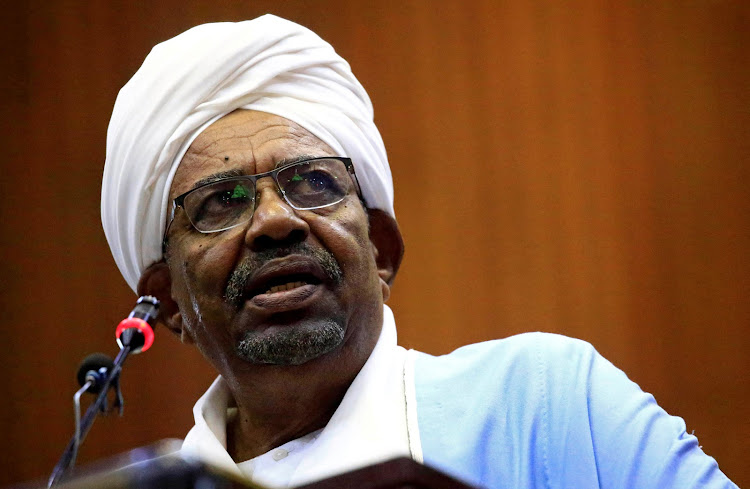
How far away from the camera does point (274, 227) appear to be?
178 cm

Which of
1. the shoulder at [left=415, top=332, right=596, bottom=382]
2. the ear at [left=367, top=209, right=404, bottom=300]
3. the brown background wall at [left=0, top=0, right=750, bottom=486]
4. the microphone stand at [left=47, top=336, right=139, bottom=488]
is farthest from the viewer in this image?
the brown background wall at [left=0, top=0, right=750, bottom=486]

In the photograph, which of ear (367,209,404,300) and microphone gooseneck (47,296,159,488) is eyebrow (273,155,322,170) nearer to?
ear (367,209,404,300)

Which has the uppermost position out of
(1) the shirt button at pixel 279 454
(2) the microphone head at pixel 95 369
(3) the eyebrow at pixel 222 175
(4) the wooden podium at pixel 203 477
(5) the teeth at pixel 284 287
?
(4) the wooden podium at pixel 203 477

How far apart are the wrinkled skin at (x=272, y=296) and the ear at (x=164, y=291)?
0.07 meters

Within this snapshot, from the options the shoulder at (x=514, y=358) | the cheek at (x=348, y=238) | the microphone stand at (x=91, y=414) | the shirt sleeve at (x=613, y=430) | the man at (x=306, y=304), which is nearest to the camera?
the microphone stand at (x=91, y=414)

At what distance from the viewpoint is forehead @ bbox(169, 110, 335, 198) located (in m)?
1.90

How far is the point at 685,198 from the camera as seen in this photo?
2777 mm

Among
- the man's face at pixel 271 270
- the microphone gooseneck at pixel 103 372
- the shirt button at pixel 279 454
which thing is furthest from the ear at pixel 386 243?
the microphone gooseneck at pixel 103 372

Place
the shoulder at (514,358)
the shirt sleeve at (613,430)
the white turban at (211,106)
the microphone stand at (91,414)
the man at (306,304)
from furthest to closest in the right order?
the white turban at (211,106) < the shoulder at (514,358) < the man at (306,304) < the shirt sleeve at (613,430) < the microphone stand at (91,414)

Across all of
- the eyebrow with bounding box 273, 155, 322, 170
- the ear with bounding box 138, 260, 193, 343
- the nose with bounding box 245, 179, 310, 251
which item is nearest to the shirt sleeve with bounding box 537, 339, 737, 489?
the nose with bounding box 245, 179, 310, 251

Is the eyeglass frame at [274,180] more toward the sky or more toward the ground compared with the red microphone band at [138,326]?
more toward the sky

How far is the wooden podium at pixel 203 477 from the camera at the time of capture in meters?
0.65

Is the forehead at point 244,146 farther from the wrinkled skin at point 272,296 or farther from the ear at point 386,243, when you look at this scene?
the ear at point 386,243

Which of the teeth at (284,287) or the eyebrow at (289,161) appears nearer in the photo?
the teeth at (284,287)
